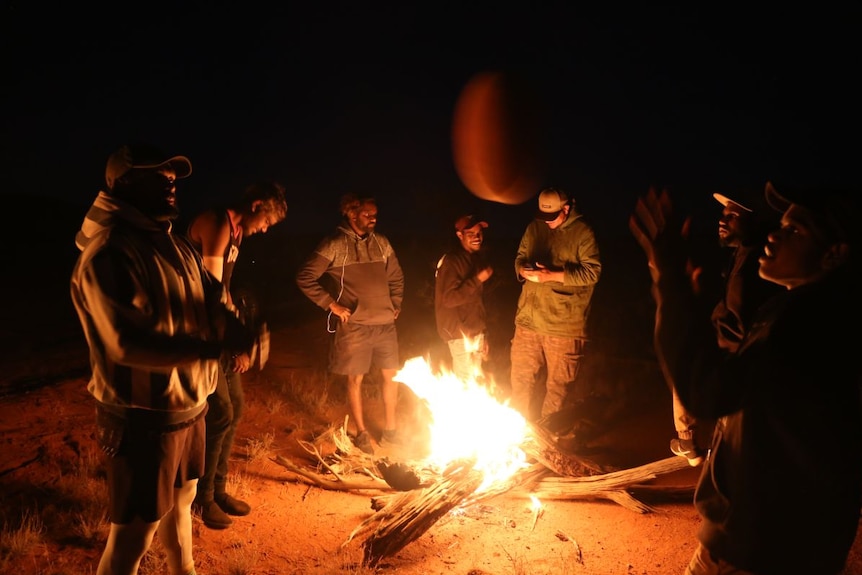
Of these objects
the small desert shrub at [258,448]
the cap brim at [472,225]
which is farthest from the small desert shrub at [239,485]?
the cap brim at [472,225]

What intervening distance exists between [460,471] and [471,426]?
2.11 ft

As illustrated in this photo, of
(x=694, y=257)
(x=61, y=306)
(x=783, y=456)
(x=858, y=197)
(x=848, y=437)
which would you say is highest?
(x=858, y=197)

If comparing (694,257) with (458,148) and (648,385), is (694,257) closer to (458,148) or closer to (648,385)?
(648,385)

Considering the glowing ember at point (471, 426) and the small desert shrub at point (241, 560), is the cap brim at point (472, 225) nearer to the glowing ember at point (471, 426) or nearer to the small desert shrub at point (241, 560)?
the glowing ember at point (471, 426)

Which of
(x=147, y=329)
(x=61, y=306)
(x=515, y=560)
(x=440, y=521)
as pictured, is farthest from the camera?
(x=61, y=306)

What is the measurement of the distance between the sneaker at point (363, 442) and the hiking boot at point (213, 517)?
1.68 meters

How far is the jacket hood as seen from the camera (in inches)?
88.5

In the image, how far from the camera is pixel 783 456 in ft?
5.69

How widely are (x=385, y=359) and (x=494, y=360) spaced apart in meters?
3.50

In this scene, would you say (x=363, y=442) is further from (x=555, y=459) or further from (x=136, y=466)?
(x=136, y=466)

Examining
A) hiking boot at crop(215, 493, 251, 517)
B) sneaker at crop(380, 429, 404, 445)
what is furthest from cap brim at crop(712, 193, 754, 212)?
hiking boot at crop(215, 493, 251, 517)

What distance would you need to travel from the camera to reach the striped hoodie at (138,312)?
6.94 feet

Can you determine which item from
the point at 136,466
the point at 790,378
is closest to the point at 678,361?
the point at 790,378

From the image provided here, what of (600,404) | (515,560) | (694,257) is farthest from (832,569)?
(600,404)
